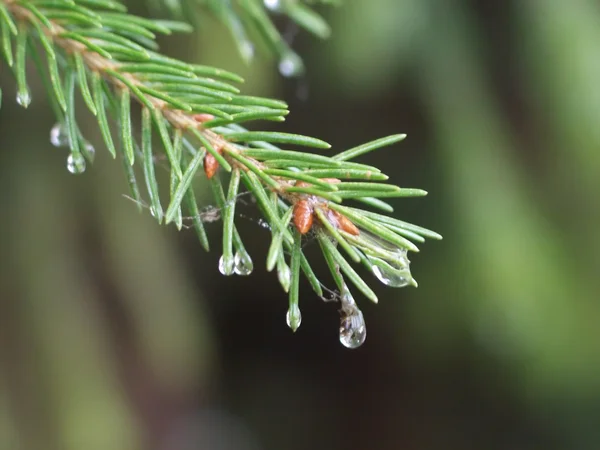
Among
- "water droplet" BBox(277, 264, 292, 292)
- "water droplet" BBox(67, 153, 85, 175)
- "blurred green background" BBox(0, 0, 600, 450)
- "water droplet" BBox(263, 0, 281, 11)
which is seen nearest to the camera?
"water droplet" BBox(277, 264, 292, 292)

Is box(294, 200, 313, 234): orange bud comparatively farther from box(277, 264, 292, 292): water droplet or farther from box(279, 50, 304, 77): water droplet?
box(279, 50, 304, 77): water droplet

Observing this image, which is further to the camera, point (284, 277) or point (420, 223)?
point (420, 223)

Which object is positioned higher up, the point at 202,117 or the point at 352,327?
the point at 202,117

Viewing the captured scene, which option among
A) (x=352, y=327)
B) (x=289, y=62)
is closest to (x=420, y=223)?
(x=289, y=62)

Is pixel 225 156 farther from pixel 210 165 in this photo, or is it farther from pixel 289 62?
pixel 289 62

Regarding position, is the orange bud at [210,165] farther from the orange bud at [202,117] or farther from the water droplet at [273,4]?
the water droplet at [273,4]

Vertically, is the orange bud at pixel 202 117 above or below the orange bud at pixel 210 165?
above

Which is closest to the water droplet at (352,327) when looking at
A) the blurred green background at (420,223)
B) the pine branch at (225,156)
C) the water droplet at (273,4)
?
the pine branch at (225,156)

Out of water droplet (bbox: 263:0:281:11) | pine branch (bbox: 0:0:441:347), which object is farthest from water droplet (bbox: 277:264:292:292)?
water droplet (bbox: 263:0:281:11)
